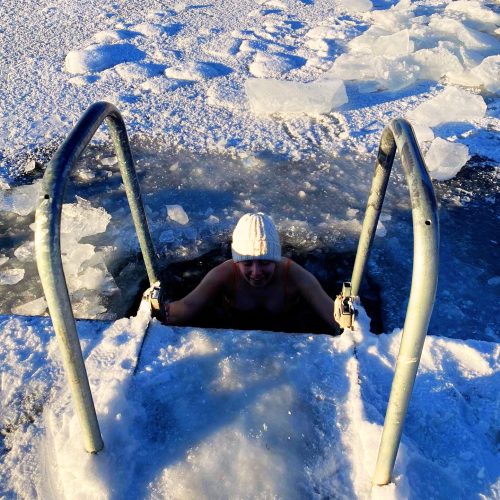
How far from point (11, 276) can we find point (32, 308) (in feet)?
1.14

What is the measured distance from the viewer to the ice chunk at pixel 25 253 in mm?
3418

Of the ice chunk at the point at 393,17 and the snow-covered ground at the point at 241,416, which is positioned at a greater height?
the snow-covered ground at the point at 241,416

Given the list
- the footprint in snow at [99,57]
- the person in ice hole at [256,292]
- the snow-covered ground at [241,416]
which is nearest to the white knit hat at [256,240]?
the person in ice hole at [256,292]

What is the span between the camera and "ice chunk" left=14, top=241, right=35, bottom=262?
3418mm

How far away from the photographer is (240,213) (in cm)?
378

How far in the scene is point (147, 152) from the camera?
14.1ft

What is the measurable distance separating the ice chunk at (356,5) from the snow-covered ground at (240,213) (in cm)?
5

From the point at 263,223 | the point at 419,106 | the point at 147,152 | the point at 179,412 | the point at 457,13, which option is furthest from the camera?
the point at 457,13

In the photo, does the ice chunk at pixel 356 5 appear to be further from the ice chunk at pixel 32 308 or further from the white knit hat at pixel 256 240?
the ice chunk at pixel 32 308

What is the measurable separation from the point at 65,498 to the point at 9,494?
0.65 feet

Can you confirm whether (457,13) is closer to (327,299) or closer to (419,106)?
(419,106)

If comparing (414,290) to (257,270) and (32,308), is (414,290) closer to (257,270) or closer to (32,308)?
(257,270)

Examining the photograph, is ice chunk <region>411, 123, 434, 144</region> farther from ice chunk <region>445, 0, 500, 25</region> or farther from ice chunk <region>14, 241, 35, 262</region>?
ice chunk <region>445, 0, 500, 25</region>

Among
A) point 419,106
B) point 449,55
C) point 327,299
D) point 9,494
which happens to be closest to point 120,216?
point 327,299
